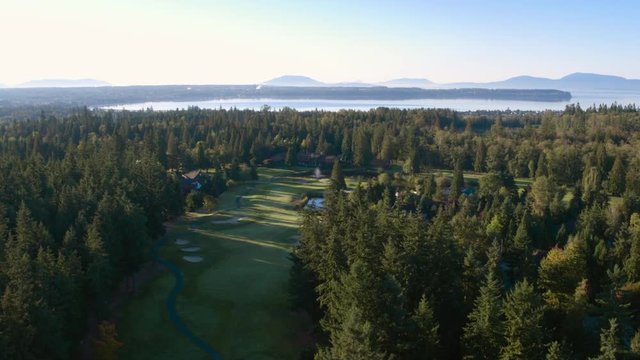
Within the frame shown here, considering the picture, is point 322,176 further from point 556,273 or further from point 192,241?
point 556,273

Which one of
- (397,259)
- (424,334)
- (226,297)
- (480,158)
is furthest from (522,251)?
(480,158)

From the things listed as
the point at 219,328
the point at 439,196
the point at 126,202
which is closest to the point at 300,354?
the point at 219,328

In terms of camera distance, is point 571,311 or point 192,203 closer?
point 571,311

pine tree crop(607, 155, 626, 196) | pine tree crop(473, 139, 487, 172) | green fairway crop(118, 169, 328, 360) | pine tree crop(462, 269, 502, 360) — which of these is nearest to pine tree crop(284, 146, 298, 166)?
pine tree crop(473, 139, 487, 172)

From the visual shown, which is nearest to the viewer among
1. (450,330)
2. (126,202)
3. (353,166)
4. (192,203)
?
(450,330)

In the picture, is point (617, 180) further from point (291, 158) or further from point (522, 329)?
point (522, 329)

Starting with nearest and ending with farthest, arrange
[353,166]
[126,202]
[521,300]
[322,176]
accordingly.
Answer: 1. [521,300]
2. [126,202]
3. [322,176]
4. [353,166]

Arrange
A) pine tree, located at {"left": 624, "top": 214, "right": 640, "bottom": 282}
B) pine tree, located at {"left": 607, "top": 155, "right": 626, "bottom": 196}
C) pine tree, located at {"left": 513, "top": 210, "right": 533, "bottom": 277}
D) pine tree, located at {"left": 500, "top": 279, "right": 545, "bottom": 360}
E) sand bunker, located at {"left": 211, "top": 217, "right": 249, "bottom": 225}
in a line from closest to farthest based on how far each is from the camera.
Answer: pine tree, located at {"left": 500, "top": 279, "right": 545, "bottom": 360}
pine tree, located at {"left": 513, "top": 210, "right": 533, "bottom": 277}
pine tree, located at {"left": 624, "top": 214, "right": 640, "bottom": 282}
sand bunker, located at {"left": 211, "top": 217, "right": 249, "bottom": 225}
pine tree, located at {"left": 607, "top": 155, "right": 626, "bottom": 196}

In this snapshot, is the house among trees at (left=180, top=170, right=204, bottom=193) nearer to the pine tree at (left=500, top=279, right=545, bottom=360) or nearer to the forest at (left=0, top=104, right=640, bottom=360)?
the forest at (left=0, top=104, right=640, bottom=360)
